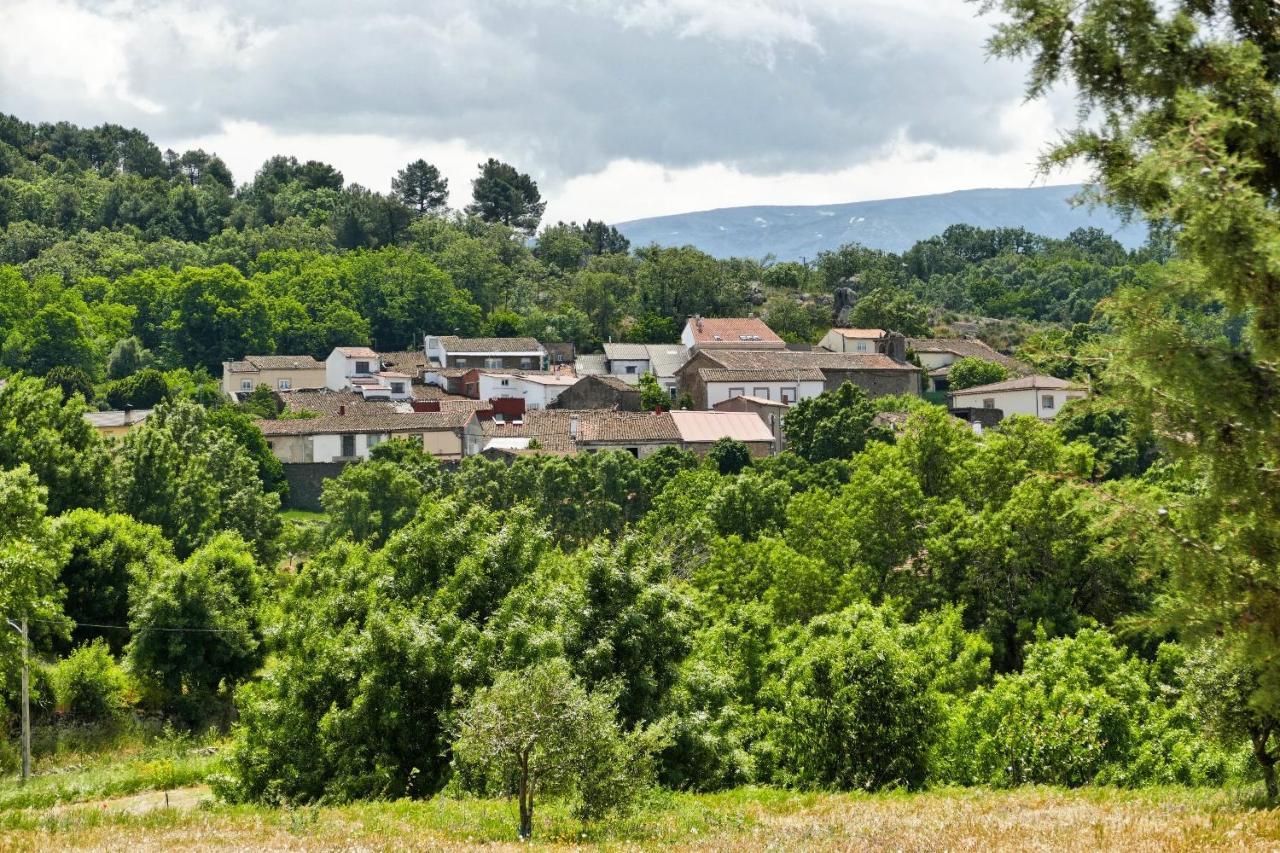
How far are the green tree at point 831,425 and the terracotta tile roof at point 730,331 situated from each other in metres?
29.8

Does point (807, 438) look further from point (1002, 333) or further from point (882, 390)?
point (1002, 333)

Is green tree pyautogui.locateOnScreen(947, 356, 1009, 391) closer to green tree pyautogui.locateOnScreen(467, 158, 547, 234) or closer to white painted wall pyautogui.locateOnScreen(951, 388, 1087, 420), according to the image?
white painted wall pyautogui.locateOnScreen(951, 388, 1087, 420)

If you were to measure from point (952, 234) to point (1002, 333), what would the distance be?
2236 inches

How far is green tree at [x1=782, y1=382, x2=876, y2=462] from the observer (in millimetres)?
61531

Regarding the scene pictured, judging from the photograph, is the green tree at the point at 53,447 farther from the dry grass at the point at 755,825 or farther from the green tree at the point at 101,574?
the dry grass at the point at 755,825

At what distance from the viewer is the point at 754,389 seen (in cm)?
8219

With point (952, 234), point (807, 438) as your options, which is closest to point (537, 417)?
point (807, 438)

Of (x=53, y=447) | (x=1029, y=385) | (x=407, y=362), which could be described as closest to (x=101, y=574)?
(x=53, y=447)

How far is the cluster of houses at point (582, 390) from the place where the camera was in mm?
70312

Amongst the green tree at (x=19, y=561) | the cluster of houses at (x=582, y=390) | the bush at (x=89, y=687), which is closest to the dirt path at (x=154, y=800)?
the green tree at (x=19, y=561)

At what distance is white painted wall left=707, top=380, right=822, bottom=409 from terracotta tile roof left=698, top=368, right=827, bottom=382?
25 cm

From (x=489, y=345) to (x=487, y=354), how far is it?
114 centimetres

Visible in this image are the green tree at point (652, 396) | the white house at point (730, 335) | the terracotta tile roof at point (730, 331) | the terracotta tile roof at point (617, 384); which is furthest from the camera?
the terracotta tile roof at point (730, 331)

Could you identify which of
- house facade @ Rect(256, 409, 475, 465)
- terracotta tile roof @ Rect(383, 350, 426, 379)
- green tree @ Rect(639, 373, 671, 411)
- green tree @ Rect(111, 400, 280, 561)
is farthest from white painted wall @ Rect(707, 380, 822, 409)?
→ green tree @ Rect(111, 400, 280, 561)
